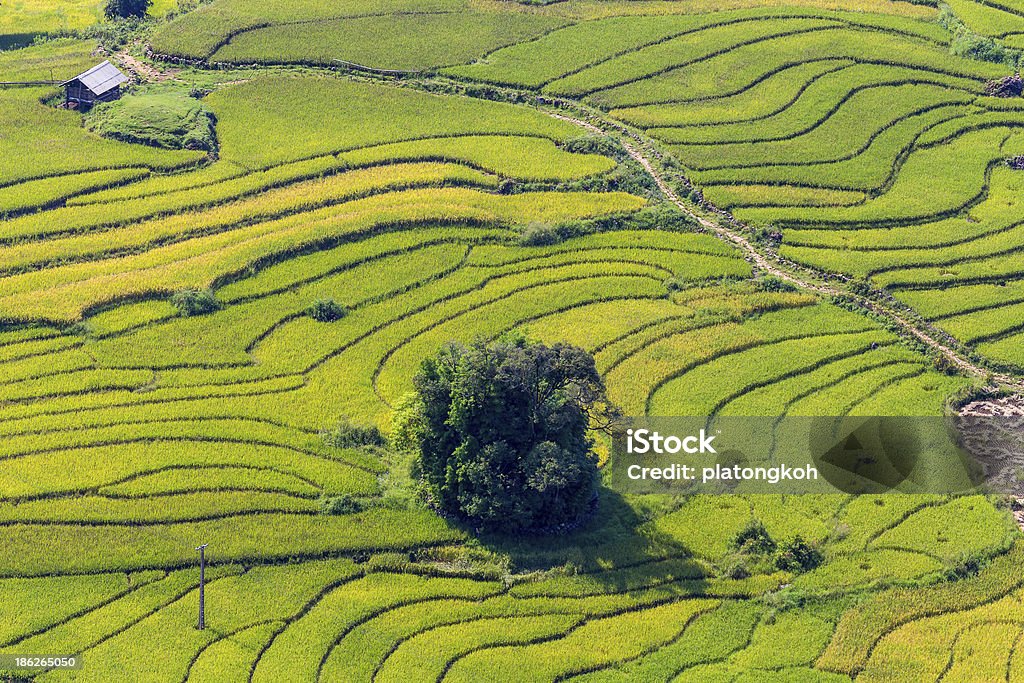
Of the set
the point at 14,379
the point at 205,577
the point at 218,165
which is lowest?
the point at 205,577

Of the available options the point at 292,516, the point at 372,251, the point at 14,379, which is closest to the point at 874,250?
the point at 372,251

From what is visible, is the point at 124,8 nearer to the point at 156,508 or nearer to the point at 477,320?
the point at 477,320

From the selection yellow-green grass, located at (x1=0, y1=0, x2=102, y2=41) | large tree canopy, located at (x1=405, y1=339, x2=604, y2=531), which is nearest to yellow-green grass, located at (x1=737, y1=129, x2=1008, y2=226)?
large tree canopy, located at (x1=405, y1=339, x2=604, y2=531)

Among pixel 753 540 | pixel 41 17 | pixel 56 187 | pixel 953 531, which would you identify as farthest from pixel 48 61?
pixel 953 531

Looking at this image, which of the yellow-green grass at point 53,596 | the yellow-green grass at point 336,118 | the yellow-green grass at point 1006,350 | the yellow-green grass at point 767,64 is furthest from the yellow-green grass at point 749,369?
the yellow-green grass at point 767,64

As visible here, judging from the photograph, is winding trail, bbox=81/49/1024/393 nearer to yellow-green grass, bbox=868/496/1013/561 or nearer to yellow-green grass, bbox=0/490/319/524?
yellow-green grass, bbox=868/496/1013/561

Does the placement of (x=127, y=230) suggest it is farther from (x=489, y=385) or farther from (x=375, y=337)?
(x=489, y=385)

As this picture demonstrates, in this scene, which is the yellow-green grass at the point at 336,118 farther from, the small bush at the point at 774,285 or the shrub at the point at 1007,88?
the shrub at the point at 1007,88
